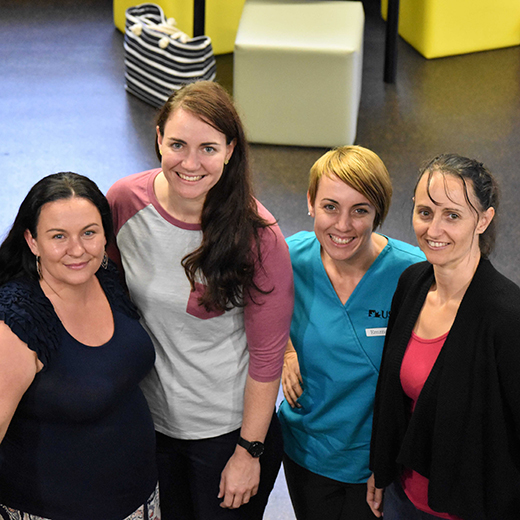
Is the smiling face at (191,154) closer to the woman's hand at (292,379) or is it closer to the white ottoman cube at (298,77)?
the woman's hand at (292,379)

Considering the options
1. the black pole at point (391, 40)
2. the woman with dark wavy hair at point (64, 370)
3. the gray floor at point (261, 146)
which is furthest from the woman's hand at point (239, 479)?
the black pole at point (391, 40)

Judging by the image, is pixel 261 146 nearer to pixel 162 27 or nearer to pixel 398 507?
pixel 162 27

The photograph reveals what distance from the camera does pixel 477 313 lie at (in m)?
1.88

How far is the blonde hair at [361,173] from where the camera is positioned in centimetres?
217

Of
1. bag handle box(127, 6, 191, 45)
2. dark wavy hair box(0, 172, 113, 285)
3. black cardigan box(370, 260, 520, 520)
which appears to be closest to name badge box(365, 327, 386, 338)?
black cardigan box(370, 260, 520, 520)

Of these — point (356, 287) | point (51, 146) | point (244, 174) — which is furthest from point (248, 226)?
point (51, 146)

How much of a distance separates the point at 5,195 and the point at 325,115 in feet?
6.60

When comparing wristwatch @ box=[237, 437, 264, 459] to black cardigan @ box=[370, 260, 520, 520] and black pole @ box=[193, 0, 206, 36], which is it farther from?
black pole @ box=[193, 0, 206, 36]

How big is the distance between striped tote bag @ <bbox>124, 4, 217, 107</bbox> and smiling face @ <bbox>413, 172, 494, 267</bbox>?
3.62 meters

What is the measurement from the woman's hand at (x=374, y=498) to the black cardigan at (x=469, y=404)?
0.26m

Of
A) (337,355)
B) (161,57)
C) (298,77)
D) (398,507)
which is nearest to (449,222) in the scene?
(337,355)

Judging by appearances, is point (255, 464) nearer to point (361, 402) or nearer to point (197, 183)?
point (361, 402)

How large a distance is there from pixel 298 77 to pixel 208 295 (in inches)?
129

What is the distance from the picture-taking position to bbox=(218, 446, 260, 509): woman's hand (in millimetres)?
2236
